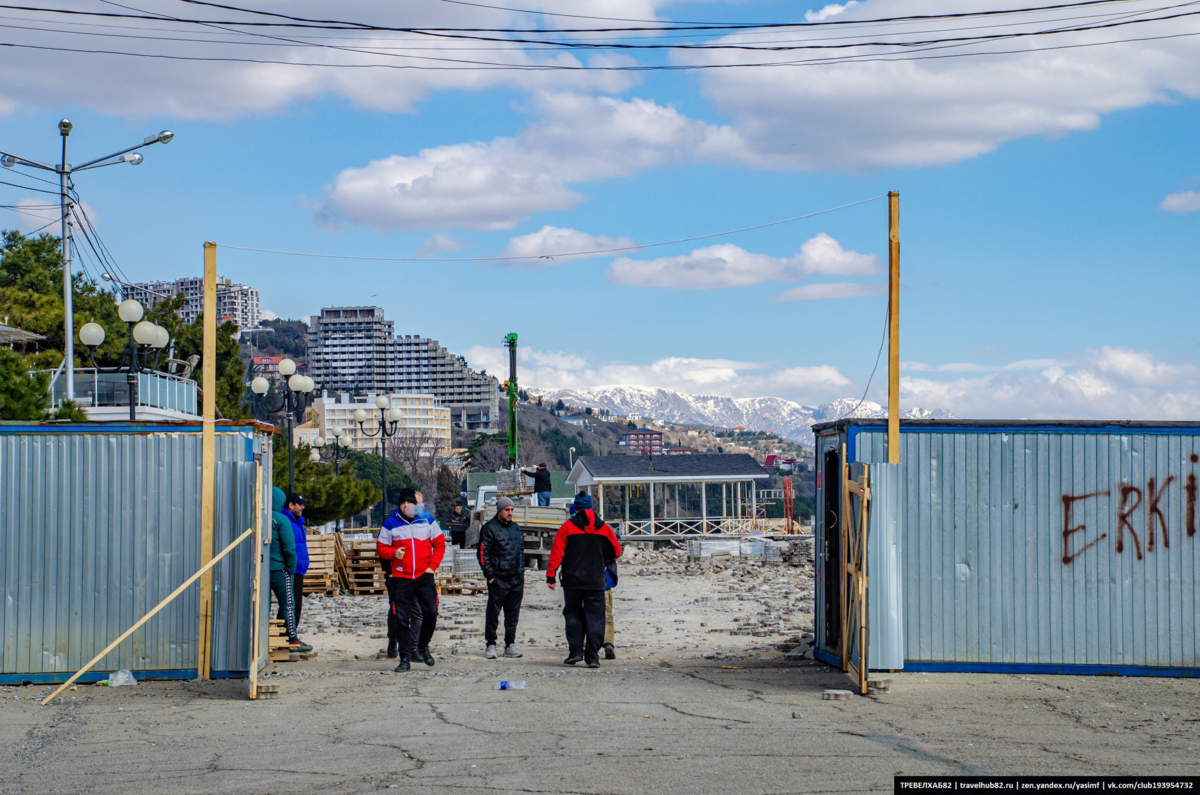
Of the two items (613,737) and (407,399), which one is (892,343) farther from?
Result: (407,399)

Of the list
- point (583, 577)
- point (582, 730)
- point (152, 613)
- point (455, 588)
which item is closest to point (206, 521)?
point (152, 613)

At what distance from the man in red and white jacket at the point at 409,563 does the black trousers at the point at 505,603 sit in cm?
→ 92

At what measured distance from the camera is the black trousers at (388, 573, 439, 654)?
10.4 m

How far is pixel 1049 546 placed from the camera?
9977mm

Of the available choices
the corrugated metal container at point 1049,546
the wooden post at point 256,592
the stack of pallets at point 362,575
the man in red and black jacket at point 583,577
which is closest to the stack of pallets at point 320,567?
the stack of pallets at point 362,575

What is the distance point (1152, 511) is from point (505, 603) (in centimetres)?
642

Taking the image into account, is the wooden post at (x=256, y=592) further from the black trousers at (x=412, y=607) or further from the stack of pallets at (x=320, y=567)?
the stack of pallets at (x=320, y=567)

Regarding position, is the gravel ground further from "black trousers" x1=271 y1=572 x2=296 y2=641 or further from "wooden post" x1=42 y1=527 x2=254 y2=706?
"black trousers" x1=271 y1=572 x2=296 y2=641

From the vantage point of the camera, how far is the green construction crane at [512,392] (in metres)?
46.5

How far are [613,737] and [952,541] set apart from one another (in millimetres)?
4235

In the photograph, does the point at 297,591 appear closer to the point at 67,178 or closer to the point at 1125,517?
the point at 1125,517

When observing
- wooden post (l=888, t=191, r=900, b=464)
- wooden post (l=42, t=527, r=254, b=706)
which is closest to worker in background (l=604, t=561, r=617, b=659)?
wooden post (l=888, t=191, r=900, b=464)

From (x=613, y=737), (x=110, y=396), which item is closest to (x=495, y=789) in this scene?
(x=613, y=737)

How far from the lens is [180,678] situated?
31.6ft
